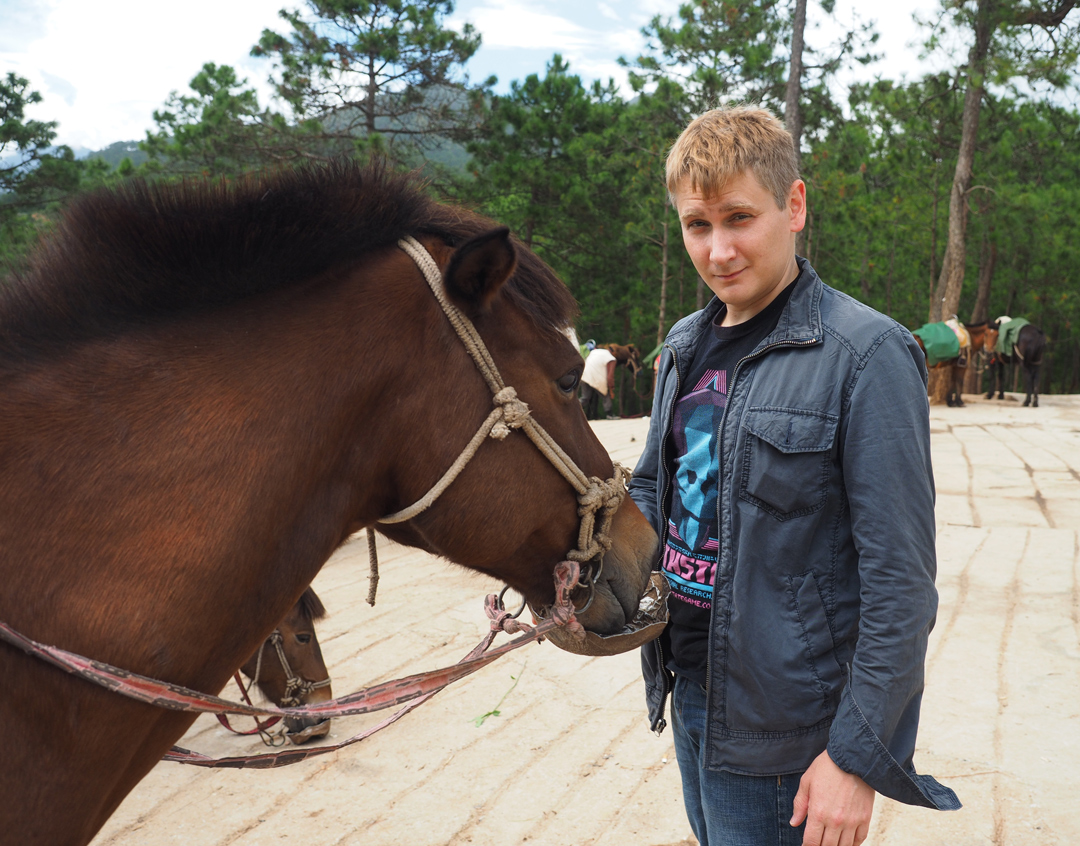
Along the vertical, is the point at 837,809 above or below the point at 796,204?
below

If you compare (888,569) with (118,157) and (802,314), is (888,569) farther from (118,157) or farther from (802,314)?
(118,157)

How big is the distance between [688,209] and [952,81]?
733 inches

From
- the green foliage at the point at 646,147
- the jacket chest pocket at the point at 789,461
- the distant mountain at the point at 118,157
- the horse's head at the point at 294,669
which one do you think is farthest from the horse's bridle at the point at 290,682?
the distant mountain at the point at 118,157

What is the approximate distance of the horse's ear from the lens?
1.38 meters

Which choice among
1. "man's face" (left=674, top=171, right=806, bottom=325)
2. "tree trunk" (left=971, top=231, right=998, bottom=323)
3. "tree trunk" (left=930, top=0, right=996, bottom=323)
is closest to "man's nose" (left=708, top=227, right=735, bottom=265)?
"man's face" (left=674, top=171, right=806, bottom=325)

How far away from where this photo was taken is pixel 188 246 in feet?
4.49

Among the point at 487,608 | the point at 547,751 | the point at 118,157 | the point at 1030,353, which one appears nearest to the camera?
the point at 487,608

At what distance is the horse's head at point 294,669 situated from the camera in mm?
3369

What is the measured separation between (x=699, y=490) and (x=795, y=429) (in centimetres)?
32

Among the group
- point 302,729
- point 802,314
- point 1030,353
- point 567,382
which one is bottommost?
point 302,729

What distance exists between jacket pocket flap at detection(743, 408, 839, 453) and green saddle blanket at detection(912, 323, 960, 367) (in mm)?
13769

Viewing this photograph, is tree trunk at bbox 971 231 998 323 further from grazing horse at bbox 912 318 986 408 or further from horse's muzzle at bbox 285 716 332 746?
horse's muzzle at bbox 285 716 332 746

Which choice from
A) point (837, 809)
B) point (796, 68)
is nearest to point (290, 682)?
point (837, 809)

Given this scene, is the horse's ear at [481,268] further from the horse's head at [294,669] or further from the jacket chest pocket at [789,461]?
the horse's head at [294,669]
